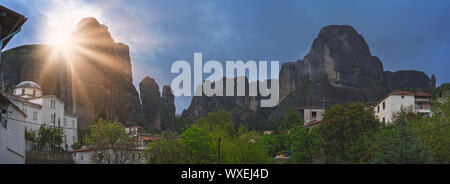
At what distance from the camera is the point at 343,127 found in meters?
35.8

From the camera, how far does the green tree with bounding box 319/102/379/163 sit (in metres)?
34.9

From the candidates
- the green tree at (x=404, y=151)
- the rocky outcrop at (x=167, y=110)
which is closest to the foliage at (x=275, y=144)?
the green tree at (x=404, y=151)

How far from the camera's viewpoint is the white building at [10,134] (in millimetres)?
25616

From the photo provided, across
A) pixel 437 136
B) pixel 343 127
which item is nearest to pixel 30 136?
pixel 343 127

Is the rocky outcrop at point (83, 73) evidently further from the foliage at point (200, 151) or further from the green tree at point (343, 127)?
the green tree at point (343, 127)

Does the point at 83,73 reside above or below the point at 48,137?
above

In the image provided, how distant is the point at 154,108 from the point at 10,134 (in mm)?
106566

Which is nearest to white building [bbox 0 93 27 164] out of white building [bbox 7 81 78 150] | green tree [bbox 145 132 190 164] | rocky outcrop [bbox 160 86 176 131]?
green tree [bbox 145 132 190 164]

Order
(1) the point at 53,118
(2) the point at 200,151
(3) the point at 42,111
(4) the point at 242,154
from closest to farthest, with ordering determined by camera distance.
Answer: (4) the point at 242,154
(2) the point at 200,151
(3) the point at 42,111
(1) the point at 53,118

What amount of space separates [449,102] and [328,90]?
86.5 meters

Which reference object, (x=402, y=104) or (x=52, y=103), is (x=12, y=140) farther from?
(x=402, y=104)

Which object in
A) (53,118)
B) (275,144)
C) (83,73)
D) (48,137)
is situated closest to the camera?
(48,137)

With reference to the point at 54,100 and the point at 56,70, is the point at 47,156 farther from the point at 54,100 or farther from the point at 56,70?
the point at 56,70
